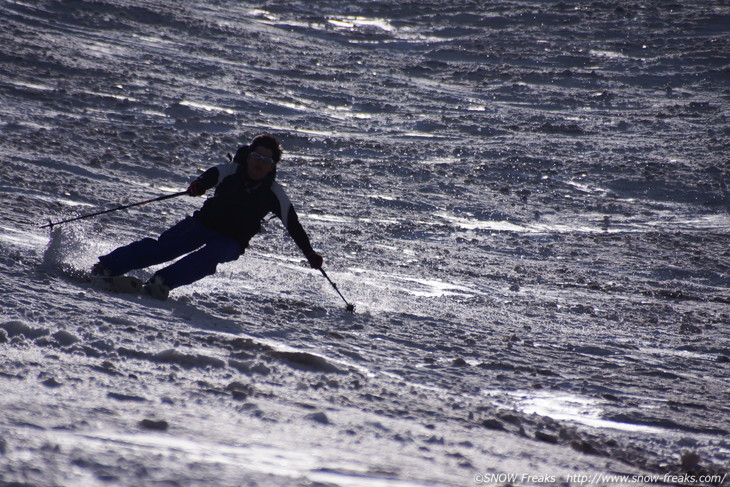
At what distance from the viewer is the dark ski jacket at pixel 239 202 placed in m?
5.64

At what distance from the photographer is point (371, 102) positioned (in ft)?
52.3

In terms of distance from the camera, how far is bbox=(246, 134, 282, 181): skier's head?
555 centimetres

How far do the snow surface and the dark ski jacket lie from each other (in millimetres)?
533

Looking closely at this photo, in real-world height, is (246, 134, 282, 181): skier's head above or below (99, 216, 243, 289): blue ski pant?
above

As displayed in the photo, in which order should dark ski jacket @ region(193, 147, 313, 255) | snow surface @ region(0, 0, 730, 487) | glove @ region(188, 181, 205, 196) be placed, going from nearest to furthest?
snow surface @ region(0, 0, 730, 487) → glove @ region(188, 181, 205, 196) → dark ski jacket @ region(193, 147, 313, 255)

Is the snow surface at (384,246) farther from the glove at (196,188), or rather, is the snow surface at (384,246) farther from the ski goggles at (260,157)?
the ski goggles at (260,157)

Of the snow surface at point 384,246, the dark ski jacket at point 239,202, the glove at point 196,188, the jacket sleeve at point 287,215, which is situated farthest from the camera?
the jacket sleeve at point 287,215

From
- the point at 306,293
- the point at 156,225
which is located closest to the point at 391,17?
the point at 156,225

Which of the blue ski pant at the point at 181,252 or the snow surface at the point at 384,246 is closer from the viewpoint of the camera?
the snow surface at the point at 384,246

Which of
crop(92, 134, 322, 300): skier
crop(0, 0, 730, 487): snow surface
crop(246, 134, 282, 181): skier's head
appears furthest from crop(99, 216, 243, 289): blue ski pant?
crop(246, 134, 282, 181): skier's head

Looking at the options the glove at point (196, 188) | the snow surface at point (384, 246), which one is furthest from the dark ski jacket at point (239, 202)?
the snow surface at point (384, 246)

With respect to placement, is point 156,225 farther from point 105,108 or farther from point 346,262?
point 105,108

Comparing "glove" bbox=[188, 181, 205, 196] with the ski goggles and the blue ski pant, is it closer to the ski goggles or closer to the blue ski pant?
the blue ski pant

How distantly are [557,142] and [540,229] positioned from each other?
4108mm
